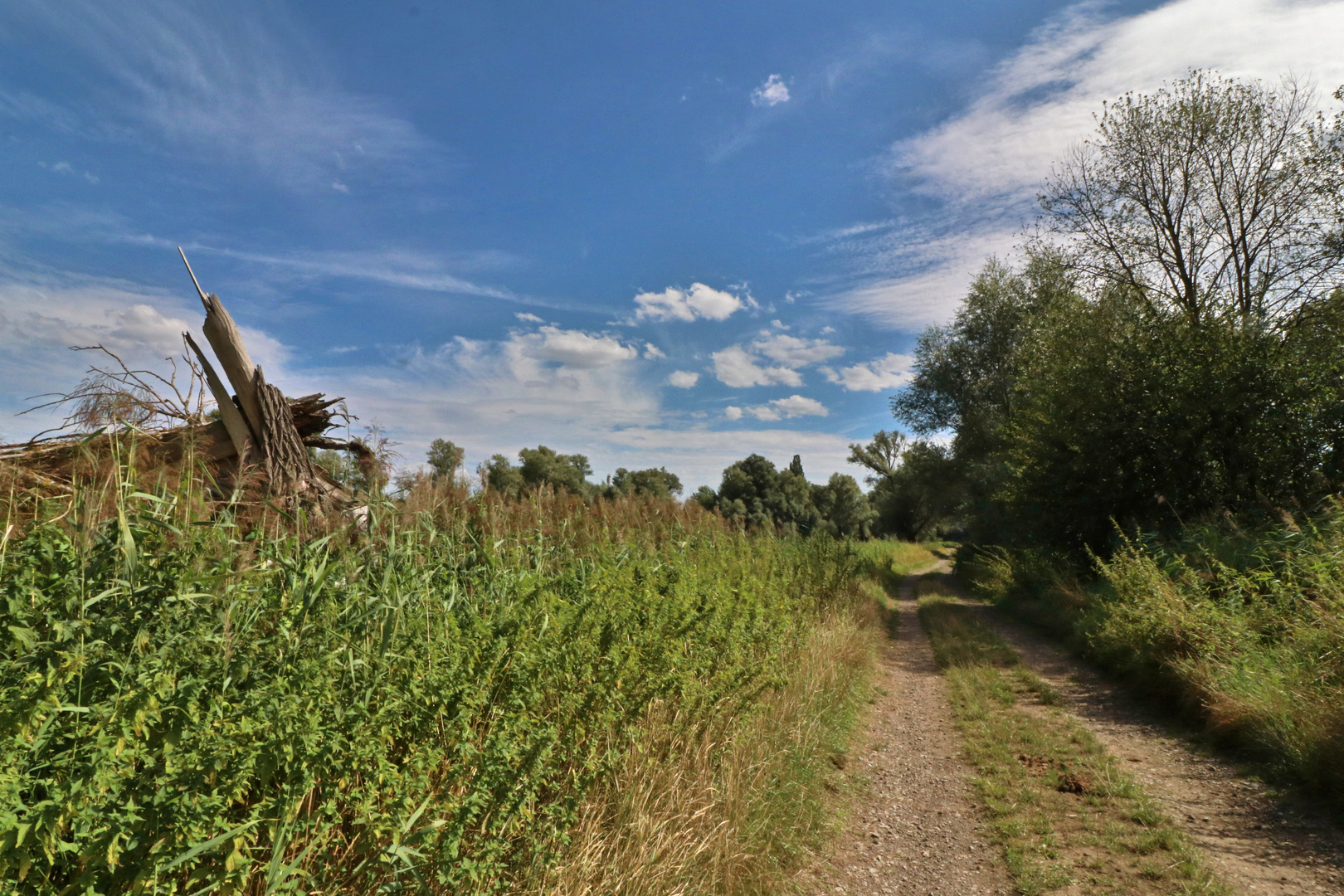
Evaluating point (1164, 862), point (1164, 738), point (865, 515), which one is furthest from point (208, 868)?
point (865, 515)

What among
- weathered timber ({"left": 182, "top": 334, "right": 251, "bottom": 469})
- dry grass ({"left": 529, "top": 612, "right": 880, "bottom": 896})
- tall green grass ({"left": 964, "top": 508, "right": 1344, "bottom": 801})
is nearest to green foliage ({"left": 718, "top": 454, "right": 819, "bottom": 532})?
tall green grass ({"left": 964, "top": 508, "right": 1344, "bottom": 801})

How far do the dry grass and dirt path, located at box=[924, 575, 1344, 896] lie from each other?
2.49 metres

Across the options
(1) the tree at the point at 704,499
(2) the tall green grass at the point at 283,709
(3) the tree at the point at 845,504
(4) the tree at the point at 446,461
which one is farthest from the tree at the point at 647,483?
(3) the tree at the point at 845,504

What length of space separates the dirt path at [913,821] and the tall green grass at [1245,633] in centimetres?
244

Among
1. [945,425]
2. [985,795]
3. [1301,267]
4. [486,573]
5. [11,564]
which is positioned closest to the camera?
[11,564]

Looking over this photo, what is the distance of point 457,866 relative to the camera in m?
2.29

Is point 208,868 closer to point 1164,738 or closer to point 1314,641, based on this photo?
point 1164,738

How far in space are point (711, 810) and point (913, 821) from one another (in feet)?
6.84

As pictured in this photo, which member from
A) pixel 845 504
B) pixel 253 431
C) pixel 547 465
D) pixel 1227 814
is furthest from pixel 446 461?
pixel 845 504

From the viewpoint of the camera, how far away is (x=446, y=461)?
6094 millimetres

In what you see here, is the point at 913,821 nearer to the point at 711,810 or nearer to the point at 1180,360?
the point at 711,810

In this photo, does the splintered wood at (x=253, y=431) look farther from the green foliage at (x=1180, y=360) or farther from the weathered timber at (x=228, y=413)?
the green foliage at (x=1180, y=360)

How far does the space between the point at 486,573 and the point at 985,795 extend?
14.4ft

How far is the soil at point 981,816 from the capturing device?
4121 millimetres
